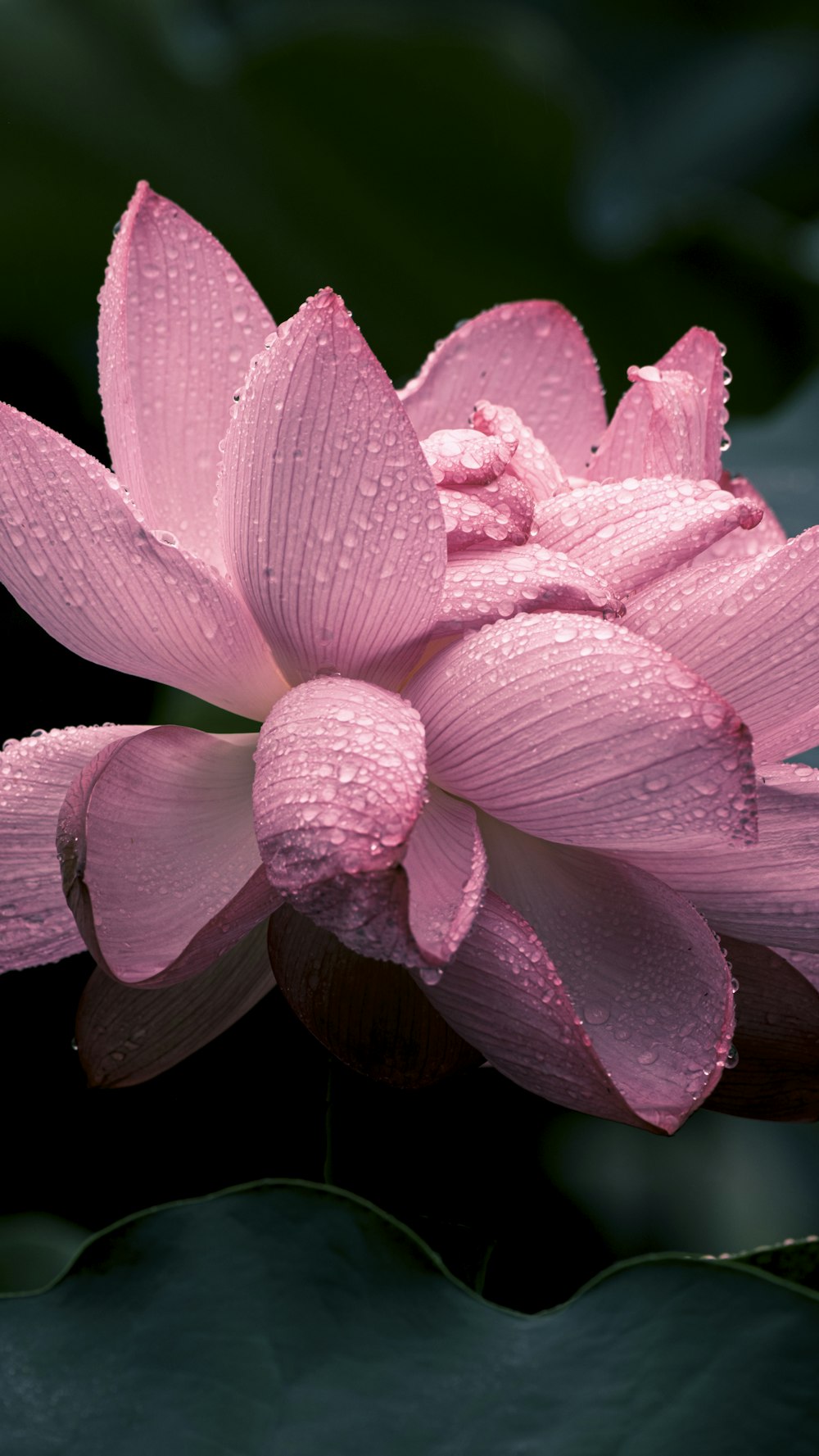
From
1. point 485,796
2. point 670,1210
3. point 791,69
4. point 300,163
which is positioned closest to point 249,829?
point 485,796

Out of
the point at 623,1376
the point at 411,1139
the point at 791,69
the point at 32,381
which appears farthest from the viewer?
the point at 791,69

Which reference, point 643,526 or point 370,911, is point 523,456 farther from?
point 370,911

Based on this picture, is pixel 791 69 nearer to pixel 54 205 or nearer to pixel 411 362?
pixel 411 362

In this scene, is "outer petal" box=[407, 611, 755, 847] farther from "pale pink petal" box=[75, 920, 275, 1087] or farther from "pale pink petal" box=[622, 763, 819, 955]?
"pale pink petal" box=[75, 920, 275, 1087]

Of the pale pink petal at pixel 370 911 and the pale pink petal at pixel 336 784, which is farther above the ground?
the pale pink petal at pixel 336 784

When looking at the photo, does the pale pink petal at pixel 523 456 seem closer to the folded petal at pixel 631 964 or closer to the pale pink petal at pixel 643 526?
the pale pink petal at pixel 643 526

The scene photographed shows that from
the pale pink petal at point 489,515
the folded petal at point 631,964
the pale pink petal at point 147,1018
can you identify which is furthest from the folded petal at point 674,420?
the pale pink petal at point 147,1018
